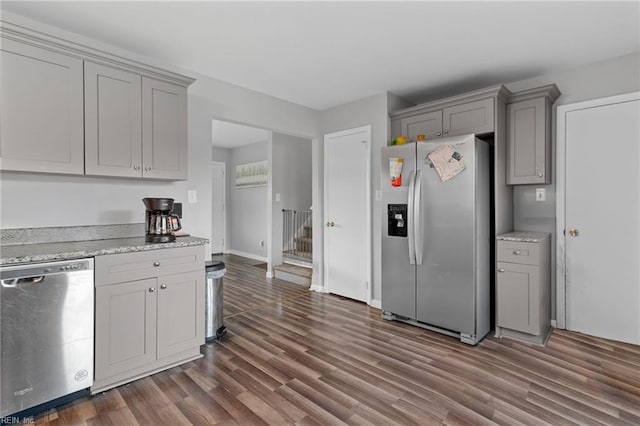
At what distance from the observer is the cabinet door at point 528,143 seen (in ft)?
9.53

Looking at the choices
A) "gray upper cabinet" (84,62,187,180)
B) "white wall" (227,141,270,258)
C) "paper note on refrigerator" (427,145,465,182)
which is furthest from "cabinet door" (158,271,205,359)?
"white wall" (227,141,270,258)

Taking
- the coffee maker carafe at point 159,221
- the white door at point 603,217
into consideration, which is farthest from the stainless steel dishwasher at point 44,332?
the white door at point 603,217

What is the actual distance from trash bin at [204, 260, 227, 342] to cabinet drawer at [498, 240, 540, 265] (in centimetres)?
253

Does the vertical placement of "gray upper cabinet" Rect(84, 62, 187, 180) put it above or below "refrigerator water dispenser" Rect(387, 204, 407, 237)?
above

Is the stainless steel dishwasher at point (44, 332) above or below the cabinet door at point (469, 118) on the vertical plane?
below

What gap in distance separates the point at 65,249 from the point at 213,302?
1.19m

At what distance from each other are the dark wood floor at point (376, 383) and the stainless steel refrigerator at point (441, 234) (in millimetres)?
→ 228

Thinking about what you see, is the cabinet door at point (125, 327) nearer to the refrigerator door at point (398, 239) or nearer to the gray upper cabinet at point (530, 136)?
the refrigerator door at point (398, 239)

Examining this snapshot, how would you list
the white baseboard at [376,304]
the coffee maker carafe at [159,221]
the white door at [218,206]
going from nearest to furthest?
the coffee maker carafe at [159,221]
the white baseboard at [376,304]
the white door at [218,206]

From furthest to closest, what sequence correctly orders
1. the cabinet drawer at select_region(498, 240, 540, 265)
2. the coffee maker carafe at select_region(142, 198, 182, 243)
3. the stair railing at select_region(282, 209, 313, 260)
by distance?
1. the stair railing at select_region(282, 209, 313, 260)
2. the cabinet drawer at select_region(498, 240, 540, 265)
3. the coffee maker carafe at select_region(142, 198, 182, 243)

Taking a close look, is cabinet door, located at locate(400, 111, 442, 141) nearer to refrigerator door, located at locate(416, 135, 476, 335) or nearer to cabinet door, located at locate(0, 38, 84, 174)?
refrigerator door, located at locate(416, 135, 476, 335)

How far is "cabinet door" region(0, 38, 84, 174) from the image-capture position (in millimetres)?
1970

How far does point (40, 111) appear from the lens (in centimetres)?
208

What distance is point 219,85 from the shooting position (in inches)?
130
